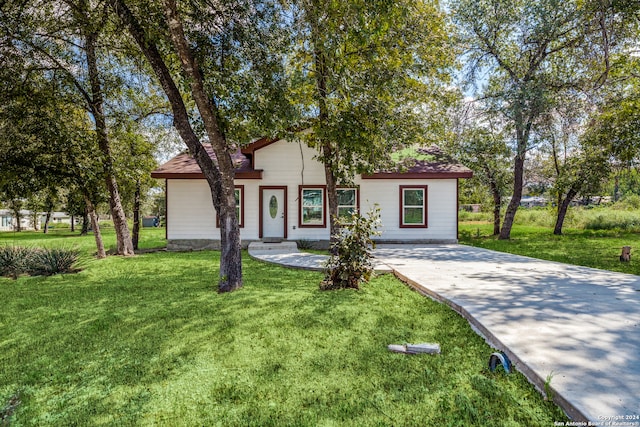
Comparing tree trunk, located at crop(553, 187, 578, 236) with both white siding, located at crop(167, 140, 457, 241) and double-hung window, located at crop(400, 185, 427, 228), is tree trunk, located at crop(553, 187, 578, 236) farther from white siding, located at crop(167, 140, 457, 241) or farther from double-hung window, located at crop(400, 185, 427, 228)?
double-hung window, located at crop(400, 185, 427, 228)

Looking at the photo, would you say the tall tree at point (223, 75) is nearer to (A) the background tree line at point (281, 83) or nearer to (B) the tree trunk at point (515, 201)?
(A) the background tree line at point (281, 83)

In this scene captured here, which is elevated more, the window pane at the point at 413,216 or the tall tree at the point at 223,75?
the tall tree at the point at 223,75

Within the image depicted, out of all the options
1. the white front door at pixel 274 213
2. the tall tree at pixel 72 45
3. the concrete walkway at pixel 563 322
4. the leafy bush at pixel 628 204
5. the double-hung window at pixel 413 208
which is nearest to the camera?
the concrete walkway at pixel 563 322

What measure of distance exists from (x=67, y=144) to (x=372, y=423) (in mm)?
9735

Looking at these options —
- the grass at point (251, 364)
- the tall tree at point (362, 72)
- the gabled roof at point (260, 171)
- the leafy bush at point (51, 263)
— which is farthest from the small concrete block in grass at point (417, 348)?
the gabled roof at point (260, 171)

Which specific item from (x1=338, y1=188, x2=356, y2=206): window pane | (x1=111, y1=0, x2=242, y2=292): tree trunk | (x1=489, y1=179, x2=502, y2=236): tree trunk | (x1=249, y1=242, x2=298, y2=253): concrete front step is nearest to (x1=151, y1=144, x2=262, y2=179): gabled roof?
(x1=249, y1=242, x2=298, y2=253): concrete front step

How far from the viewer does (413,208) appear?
42.1ft

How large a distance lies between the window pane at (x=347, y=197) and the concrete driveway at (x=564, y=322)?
5.86 meters

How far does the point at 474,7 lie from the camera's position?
1397 cm

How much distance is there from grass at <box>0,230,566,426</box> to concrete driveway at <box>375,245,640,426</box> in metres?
0.20

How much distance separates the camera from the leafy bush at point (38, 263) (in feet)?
25.0

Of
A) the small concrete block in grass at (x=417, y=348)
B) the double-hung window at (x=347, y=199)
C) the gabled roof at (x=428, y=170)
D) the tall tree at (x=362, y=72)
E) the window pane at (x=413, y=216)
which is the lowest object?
the small concrete block in grass at (x=417, y=348)

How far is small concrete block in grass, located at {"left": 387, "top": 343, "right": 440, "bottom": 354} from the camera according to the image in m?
3.10

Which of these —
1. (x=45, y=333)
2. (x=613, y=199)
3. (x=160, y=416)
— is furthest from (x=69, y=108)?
(x=613, y=199)
